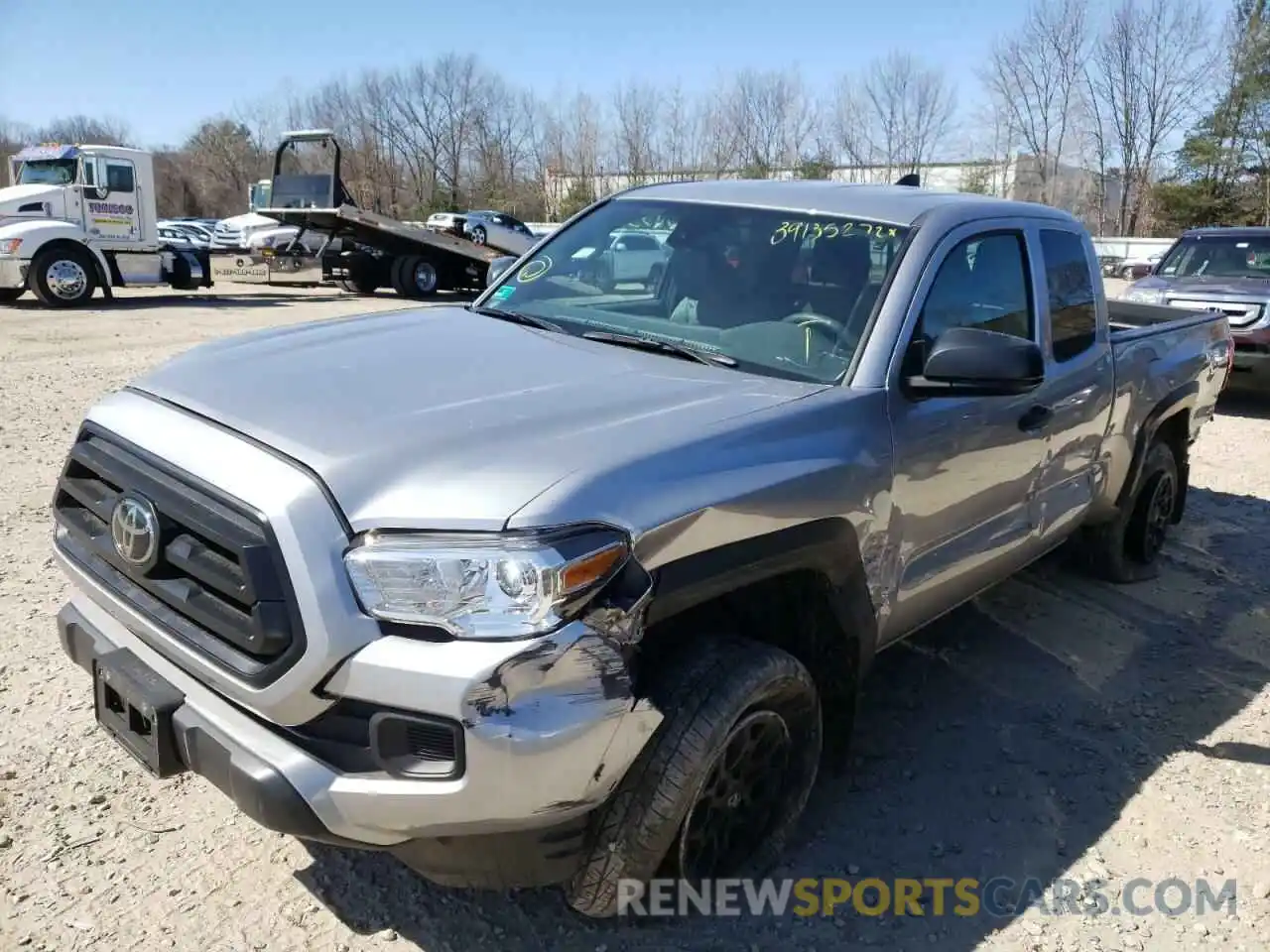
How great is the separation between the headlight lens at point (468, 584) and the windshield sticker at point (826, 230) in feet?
6.07

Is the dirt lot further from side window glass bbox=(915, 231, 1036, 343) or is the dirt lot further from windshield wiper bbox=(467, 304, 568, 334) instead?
windshield wiper bbox=(467, 304, 568, 334)

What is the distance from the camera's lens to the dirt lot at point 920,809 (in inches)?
106

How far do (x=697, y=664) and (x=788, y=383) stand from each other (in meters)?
0.91

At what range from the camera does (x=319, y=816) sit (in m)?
2.10

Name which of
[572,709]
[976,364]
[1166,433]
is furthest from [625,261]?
[1166,433]

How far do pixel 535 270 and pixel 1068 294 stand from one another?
2.18 metres

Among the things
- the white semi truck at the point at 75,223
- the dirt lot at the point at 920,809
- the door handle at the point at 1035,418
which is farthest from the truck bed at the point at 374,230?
the door handle at the point at 1035,418

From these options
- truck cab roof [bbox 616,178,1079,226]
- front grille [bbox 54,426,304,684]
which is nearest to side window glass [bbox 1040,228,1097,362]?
truck cab roof [bbox 616,178,1079,226]

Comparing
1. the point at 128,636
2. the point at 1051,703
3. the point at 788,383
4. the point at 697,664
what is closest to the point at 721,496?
the point at 697,664

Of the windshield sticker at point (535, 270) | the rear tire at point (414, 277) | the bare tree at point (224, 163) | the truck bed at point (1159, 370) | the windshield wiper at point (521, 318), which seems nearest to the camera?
the windshield wiper at point (521, 318)

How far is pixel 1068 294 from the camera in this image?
4246 millimetres

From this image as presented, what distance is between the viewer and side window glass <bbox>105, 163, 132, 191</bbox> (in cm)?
1755

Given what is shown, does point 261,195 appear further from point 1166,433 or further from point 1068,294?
point 1068,294

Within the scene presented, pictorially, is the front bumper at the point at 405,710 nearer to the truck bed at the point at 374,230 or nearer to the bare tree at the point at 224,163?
the truck bed at the point at 374,230
